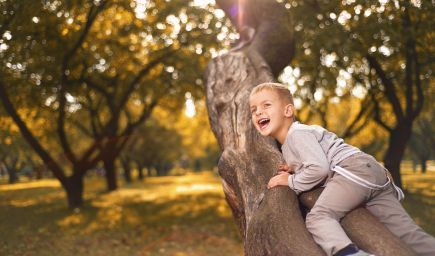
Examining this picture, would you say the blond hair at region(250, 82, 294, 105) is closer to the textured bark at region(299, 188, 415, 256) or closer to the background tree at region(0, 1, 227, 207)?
the textured bark at region(299, 188, 415, 256)

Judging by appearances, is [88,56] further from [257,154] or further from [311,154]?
[311,154]

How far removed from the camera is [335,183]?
3.14m

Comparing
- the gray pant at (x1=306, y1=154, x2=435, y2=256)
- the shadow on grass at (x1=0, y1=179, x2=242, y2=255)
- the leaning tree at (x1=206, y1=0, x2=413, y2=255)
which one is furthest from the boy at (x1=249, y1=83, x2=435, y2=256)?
the shadow on grass at (x1=0, y1=179, x2=242, y2=255)

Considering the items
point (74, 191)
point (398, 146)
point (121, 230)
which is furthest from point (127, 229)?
point (398, 146)

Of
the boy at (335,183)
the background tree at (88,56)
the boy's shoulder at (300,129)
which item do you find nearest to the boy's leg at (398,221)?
the boy at (335,183)

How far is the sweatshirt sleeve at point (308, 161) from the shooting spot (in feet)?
10.3

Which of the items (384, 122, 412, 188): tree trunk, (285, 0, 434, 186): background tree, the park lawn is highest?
(285, 0, 434, 186): background tree

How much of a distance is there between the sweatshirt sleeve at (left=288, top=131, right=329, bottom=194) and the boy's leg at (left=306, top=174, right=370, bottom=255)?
5.0 inches

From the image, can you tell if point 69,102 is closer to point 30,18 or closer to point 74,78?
point 74,78

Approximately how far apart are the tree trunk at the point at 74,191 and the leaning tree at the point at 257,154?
1258 centimetres

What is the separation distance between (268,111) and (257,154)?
3.17ft

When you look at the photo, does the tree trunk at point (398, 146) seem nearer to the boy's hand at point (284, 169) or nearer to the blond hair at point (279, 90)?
the boy's hand at point (284, 169)

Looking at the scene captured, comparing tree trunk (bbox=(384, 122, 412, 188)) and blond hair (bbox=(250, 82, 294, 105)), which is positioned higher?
blond hair (bbox=(250, 82, 294, 105))

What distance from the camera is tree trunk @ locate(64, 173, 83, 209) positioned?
683 inches
